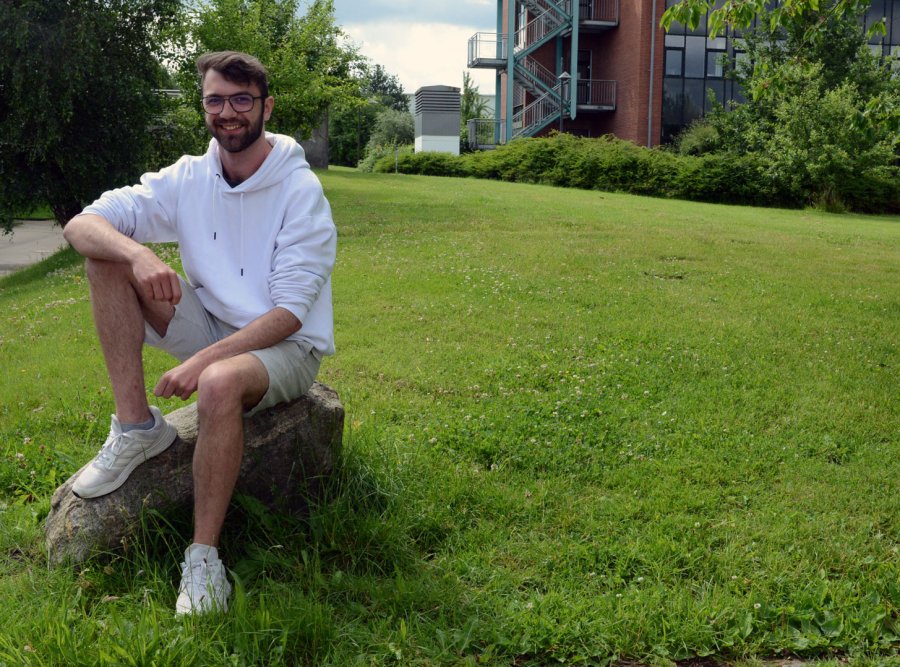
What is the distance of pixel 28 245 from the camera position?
76.7 feet

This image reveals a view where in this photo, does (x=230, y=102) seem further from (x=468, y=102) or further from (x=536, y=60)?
(x=468, y=102)

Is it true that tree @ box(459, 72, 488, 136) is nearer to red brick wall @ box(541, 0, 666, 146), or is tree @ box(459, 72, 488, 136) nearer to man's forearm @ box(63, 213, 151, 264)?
red brick wall @ box(541, 0, 666, 146)

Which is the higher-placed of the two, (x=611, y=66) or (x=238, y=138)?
(x=611, y=66)

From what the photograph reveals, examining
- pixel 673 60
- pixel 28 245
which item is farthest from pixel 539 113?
pixel 28 245

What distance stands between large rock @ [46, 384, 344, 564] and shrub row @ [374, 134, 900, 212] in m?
24.0

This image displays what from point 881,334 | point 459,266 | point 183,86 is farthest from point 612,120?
point 881,334

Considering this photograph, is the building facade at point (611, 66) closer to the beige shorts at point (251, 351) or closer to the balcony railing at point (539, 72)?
the balcony railing at point (539, 72)

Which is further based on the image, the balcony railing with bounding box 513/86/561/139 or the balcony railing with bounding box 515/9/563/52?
the balcony railing with bounding box 515/9/563/52

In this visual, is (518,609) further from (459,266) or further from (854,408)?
(459,266)

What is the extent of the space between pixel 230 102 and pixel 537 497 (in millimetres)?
2531

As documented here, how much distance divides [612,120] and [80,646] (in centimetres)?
3756

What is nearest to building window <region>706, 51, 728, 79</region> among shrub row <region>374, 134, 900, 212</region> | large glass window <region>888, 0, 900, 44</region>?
large glass window <region>888, 0, 900, 44</region>

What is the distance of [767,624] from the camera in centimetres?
362

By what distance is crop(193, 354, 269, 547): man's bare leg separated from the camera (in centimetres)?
350
